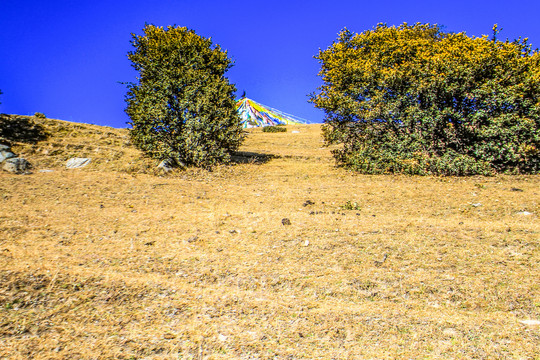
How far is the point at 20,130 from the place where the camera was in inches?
602

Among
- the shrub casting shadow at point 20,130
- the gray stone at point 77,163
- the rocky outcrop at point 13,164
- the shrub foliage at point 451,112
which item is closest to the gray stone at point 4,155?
the rocky outcrop at point 13,164

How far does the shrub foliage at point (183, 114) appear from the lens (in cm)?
1180

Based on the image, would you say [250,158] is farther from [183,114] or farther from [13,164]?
[13,164]

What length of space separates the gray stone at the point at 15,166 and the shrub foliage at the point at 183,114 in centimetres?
363

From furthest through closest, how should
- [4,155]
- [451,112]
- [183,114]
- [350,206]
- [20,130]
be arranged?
[20,130] < [183,114] < [4,155] < [451,112] < [350,206]

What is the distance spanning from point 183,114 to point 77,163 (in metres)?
4.26

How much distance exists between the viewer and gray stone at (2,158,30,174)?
34.1ft

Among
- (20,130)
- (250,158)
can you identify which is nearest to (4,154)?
(20,130)

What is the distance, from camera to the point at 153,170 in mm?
11414

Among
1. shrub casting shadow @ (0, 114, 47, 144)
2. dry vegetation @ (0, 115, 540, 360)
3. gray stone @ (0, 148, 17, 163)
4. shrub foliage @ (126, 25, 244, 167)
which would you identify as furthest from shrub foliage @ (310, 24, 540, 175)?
shrub casting shadow @ (0, 114, 47, 144)

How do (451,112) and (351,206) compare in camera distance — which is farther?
(451,112)

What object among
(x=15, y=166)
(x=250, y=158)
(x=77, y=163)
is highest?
(x=250, y=158)

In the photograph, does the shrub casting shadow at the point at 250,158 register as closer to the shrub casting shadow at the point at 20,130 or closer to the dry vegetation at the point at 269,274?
the dry vegetation at the point at 269,274

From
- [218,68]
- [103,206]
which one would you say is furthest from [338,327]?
[218,68]
